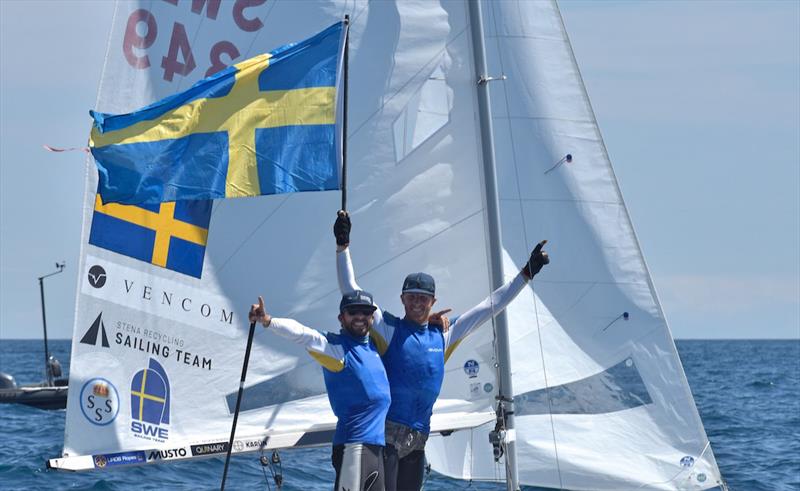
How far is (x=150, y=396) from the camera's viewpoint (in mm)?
9852

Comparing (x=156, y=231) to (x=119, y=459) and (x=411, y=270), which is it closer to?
(x=119, y=459)

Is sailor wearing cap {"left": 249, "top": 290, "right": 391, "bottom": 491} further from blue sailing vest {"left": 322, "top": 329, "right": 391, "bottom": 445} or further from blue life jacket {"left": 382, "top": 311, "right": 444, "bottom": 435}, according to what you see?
blue life jacket {"left": 382, "top": 311, "right": 444, "bottom": 435}

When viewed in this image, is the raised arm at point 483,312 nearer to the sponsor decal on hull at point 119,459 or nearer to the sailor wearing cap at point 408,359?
the sailor wearing cap at point 408,359

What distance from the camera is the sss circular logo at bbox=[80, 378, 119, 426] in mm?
9758

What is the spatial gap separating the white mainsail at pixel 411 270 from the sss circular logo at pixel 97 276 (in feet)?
0.09

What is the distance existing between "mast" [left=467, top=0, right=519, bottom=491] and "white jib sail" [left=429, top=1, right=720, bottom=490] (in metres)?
0.92

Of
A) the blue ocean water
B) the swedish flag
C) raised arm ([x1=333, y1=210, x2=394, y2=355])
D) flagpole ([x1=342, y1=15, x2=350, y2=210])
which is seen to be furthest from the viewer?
the blue ocean water

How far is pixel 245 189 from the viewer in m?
9.50

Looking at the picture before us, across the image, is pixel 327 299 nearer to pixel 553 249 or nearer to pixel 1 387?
pixel 553 249

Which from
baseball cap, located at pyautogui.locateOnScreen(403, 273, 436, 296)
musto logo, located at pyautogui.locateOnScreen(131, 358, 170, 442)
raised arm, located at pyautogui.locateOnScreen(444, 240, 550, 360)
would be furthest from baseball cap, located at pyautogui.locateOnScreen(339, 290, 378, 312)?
musto logo, located at pyautogui.locateOnScreen(131, 358, 170, 442)

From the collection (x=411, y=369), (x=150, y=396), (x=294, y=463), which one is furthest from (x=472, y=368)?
(x=294, y=463)

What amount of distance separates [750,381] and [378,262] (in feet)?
114

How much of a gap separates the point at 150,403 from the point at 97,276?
1.00 m

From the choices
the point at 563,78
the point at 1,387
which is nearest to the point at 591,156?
the point at 563,78
